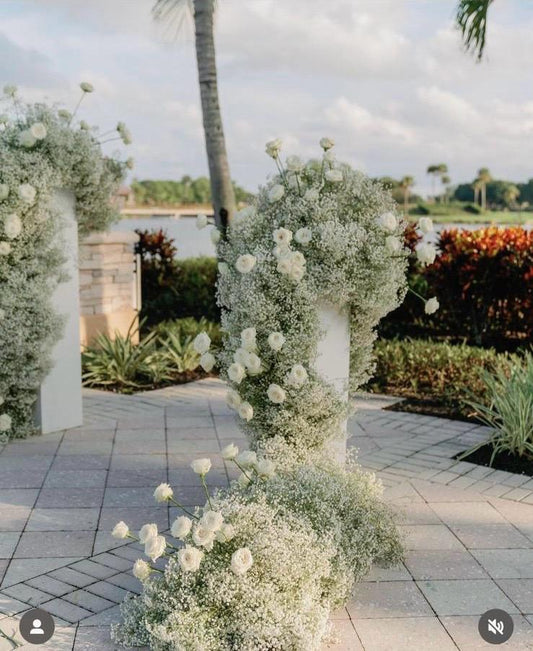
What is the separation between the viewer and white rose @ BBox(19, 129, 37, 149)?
5.56 m

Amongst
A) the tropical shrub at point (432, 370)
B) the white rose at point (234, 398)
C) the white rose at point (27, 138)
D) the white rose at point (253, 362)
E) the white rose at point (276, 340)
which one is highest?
the white rose at point (27, 138)

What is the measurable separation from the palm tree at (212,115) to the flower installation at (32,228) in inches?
128

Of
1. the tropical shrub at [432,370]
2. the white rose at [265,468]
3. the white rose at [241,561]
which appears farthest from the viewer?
the tropical shrub at [432,370]

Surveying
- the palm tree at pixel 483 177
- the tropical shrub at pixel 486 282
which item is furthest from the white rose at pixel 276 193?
the palm tree at pixel 483 177

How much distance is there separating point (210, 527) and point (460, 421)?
154 inches

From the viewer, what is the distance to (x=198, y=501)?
4.57 meters

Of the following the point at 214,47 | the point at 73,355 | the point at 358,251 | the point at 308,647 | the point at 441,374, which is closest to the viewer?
the point at 308,647

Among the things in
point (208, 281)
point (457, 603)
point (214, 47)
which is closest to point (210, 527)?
point (457, 603)

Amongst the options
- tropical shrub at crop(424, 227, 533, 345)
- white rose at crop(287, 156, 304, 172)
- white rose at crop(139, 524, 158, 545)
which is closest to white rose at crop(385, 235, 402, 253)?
white rose at crop(287, 156, 304, 172)

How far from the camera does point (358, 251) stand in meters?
4.08

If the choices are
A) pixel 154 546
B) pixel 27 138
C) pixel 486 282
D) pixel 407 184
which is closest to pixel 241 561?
pixel 154 546

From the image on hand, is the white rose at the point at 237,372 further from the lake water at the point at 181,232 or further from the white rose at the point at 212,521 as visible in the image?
the lake water at the point at 181,232

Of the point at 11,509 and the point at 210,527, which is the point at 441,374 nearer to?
the point at 11,509

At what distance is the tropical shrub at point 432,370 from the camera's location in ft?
23.5
